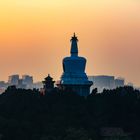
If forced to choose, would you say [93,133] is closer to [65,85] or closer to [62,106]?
[62,106]

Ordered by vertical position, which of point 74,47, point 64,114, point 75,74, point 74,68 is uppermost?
point 74,47

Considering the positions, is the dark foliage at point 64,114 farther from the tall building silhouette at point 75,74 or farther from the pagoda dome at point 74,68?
the pagoda dome at point 74,68

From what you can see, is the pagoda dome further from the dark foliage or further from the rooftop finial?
the dark foliage

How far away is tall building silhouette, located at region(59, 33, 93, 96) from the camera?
8119 cm

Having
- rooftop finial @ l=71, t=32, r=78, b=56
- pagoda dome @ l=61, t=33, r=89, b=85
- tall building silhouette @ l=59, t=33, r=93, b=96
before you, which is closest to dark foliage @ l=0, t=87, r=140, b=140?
tall building silhouette @ l=59, t=33, r=93, b=96

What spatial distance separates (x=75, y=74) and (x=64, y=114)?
573 inches

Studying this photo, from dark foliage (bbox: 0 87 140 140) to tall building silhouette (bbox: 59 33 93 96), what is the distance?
670cm

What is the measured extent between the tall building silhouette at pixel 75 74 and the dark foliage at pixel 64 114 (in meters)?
6.70

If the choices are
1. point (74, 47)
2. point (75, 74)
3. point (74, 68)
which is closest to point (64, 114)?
point (75, 74)

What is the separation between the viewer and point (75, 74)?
82938mm

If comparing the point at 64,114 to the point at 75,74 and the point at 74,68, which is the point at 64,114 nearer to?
the point at 75,74

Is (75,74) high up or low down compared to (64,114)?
up

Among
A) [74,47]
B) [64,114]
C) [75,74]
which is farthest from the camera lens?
[74,47]

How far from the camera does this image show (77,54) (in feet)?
281
